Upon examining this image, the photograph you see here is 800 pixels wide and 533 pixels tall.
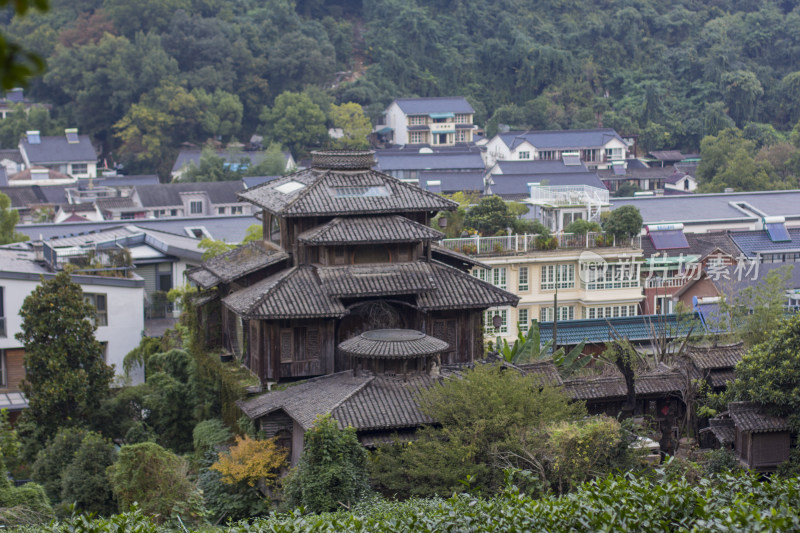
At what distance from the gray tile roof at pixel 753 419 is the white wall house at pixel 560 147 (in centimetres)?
5737

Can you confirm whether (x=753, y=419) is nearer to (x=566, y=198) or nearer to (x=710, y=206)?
(x=566, y=198)

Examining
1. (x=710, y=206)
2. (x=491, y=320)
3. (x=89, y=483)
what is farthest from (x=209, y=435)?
(x=710, y=206)

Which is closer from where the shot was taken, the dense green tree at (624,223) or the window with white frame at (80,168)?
the dense green tree at (624,223)

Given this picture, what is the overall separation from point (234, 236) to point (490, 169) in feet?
99.3

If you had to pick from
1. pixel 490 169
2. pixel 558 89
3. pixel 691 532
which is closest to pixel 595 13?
pixel 558 89

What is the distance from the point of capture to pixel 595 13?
10719cm

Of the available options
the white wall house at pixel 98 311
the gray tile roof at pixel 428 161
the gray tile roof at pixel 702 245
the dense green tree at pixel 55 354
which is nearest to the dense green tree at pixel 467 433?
the dense green tree at pixel 55 354

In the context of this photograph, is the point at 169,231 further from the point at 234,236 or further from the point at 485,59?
the point at 485,59

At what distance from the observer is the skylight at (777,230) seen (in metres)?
43.7

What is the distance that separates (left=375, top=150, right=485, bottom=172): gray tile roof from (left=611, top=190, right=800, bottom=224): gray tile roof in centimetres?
2386

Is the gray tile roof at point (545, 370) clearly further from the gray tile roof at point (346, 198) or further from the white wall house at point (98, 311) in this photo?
the white wall house at point (98, 311)

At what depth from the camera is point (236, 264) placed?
28.8 m

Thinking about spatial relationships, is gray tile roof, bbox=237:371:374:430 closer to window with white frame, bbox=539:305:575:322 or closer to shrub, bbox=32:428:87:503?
shrub, bbox=32:428:87:503

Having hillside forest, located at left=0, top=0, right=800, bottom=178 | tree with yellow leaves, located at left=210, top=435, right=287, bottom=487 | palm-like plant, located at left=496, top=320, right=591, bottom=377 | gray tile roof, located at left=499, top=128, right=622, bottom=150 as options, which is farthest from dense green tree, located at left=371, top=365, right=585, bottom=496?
hillside forest, located at left=0, top=0, right=800, bottom=178
